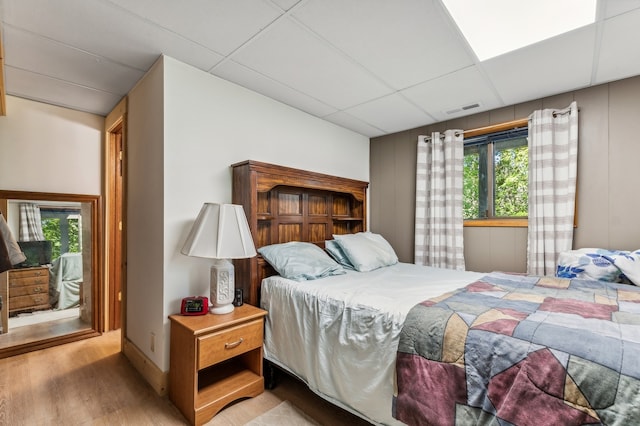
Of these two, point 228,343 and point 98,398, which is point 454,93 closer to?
point 228,343

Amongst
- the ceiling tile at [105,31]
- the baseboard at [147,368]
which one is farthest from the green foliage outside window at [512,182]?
the baseboard at [147,368]

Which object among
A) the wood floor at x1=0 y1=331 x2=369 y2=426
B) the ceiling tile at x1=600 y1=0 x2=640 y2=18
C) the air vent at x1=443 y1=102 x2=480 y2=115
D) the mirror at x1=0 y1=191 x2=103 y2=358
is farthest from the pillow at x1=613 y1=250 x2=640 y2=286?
the mirror at x1=0 y1=191 x2=103 y2=358

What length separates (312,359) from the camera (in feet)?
6.03

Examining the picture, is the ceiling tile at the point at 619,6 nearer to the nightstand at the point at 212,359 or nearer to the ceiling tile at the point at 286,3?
the ceiling tile at the point at 286,3

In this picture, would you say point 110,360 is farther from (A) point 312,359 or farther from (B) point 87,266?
(A) point 312,359

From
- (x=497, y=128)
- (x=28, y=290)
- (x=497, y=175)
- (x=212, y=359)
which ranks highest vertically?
(x=497, y=128)

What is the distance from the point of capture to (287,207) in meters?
2.90

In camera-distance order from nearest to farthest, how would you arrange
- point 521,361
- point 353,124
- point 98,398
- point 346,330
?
point 521,361, point 346,330, point 98,398, point 353,124

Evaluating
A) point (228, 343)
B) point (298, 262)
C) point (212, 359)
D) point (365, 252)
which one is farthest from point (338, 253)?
point (212, 359)

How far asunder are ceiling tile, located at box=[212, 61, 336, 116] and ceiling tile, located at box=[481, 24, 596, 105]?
147cm

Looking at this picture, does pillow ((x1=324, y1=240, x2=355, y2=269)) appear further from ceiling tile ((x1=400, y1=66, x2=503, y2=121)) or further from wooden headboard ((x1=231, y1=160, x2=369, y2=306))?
ceiling tile ((x1=400, y1=66, x2=503, y2=121))

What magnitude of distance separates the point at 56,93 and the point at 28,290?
1.88 metres

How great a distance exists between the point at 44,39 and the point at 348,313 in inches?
98.8

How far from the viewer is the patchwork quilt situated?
94 cm
